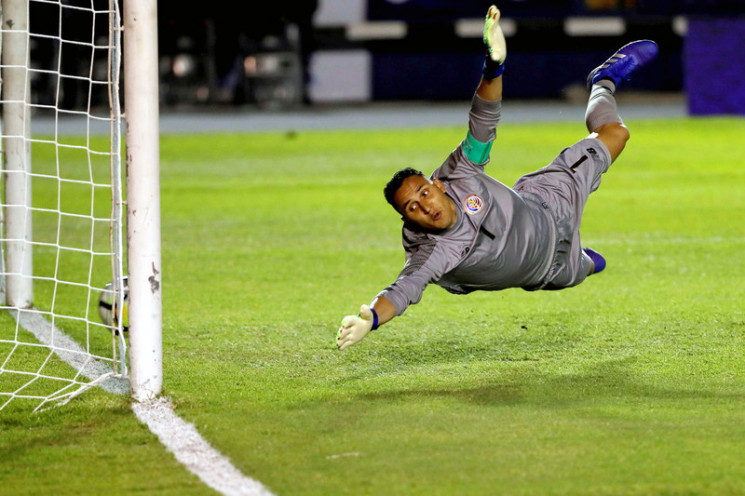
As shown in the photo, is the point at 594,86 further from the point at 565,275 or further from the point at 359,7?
the point at 359,7

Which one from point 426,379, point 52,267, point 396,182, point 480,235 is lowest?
point 52,267

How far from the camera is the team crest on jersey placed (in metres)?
5.16

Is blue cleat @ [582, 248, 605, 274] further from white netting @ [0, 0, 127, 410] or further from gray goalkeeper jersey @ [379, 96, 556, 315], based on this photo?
white netting @ [0, 0, 127, 410]

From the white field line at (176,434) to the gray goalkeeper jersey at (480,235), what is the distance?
114cm

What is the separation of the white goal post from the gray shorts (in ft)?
6.28

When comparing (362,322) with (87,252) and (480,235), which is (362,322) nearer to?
(480,235)

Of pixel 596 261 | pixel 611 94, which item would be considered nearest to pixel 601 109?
pixel 611 94

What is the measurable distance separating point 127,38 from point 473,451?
7.22 ft

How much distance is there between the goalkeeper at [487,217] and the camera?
4.96 metres

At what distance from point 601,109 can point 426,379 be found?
1.80m

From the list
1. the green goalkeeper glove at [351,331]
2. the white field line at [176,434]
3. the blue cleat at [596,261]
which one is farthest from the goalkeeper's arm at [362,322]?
the blue cleat at [596,261]

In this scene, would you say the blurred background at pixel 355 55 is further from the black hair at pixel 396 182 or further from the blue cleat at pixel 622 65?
the black hair at pixel 396 182

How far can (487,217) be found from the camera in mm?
5184

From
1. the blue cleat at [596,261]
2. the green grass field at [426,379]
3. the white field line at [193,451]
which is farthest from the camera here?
the blue cleat at [596,261]
